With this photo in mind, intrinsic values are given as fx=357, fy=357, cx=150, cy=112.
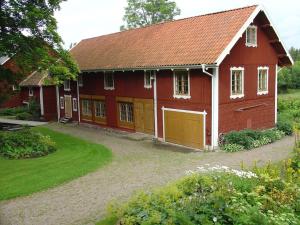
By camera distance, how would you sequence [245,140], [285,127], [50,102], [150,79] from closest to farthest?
1. [245,140]
2. [150,79]
3. [285,127]
4. [50,102]

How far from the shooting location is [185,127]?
827 inches

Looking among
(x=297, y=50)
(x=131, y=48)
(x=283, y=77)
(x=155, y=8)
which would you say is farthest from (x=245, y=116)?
(x=297, y=50)

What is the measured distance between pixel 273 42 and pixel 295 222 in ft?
57.0

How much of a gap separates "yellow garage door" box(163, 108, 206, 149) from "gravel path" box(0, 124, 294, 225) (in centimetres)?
81

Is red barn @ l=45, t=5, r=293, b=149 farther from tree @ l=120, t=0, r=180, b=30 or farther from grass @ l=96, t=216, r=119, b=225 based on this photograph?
tree @ l=120, t=0, r=180, b=30

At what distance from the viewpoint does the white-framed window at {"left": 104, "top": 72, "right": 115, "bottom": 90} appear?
1063 inches

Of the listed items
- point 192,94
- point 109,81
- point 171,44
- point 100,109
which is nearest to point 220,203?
point 192,94

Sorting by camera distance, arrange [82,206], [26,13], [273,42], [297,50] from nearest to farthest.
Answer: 1. [82,206]
2. [26,13]
3. [273,42]
4. [297,50]

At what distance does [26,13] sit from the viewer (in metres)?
18.8

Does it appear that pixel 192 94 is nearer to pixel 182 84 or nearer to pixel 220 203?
pixel 182 84

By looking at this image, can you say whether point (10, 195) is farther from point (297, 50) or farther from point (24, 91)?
point (297, 50)

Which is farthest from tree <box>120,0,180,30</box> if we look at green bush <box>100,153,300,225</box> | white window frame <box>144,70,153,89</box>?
green bush <box>100,153,300,225</box>

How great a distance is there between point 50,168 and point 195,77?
9186mm

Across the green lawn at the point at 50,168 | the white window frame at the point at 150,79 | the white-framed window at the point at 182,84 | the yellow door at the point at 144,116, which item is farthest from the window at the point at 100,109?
the white-framed window at the point at 182,84
